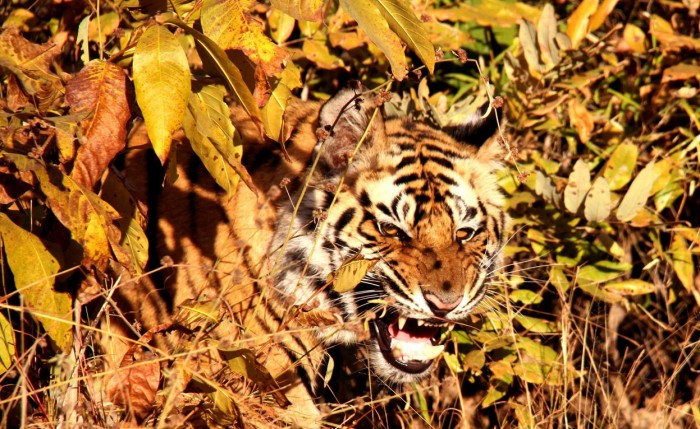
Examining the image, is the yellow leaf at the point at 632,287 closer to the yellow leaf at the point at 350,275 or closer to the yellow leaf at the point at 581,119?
the yellow leaf at the point at 581,119

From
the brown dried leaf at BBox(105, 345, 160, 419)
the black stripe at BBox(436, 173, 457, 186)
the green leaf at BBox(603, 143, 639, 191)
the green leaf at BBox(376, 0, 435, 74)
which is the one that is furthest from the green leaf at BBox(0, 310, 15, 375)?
the green leaf at BBox(603, 143, 639, 191)

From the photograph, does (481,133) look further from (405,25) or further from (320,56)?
(405,25)

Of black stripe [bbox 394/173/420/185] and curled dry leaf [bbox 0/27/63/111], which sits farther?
black stripe [bbox 394/173/420/185]

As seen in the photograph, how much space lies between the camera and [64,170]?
1.79 metres

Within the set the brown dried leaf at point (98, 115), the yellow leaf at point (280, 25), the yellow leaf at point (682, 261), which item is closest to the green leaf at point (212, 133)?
the brown dried leaf at point (98, 115)

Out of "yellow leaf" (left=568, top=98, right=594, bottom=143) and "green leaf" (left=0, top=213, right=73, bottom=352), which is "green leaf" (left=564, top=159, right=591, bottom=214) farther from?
"green leaf" (left=0, top=213, right=73, bottom=352)

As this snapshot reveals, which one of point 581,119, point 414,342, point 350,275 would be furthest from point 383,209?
point 581,119

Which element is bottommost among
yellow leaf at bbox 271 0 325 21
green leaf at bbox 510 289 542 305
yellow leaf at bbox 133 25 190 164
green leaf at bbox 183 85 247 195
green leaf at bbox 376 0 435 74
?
green leaf at bbox 510 289 542 305

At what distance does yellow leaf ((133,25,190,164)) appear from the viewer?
1536 millimetres

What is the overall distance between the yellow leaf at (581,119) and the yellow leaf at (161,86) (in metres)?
2.01

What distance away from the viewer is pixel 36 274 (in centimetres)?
180

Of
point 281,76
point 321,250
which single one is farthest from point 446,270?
point 281,76

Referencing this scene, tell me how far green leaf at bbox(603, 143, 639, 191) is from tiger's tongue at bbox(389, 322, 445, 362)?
95cm

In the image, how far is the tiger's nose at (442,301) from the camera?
233cm
